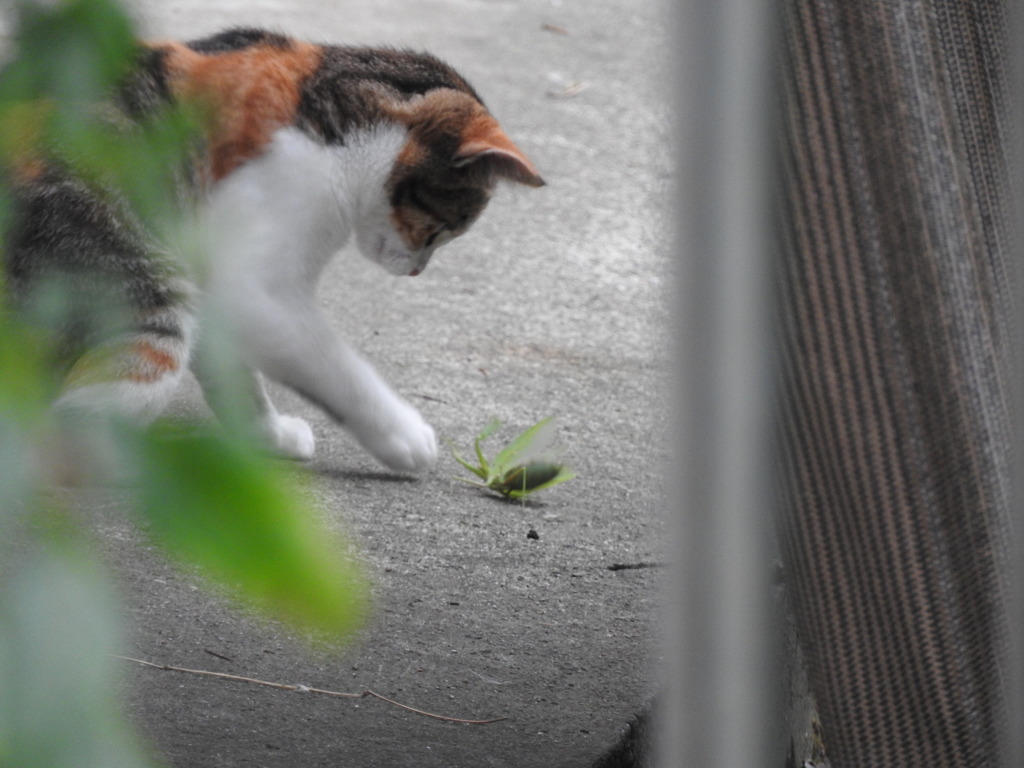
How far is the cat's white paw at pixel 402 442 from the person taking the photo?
1971 millimetres

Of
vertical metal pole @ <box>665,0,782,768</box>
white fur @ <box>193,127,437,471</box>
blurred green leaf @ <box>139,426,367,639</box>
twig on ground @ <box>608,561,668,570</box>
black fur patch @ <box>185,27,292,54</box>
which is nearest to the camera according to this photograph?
blurred green leaf @ <box>139,426,367,639</box>

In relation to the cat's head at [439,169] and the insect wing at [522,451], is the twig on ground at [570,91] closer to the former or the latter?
the cat's head at [439,169]

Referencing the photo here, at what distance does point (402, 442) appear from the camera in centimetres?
198

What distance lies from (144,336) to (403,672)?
0.70 meters

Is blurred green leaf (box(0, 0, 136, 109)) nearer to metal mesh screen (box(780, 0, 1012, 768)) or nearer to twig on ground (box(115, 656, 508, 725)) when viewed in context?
metal mesh screen (box(780, 0, 1012, 768))

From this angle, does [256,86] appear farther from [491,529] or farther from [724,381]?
[724,381]

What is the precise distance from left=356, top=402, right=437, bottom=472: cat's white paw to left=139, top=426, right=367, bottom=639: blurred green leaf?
166 centimetres

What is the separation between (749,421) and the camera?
64cm

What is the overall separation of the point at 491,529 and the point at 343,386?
0.36 metres

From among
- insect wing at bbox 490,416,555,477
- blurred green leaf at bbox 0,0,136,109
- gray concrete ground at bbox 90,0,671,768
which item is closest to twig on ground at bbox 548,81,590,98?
gray concrete ground at bbox 90,0,671,768

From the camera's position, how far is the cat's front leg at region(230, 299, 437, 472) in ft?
6.25

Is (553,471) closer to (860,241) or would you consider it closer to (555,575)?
(555,575)

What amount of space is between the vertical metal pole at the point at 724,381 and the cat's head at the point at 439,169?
4.76 ft

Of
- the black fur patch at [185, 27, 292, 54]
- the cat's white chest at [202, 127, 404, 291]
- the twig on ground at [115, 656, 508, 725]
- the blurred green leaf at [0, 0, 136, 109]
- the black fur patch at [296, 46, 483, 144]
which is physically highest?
the blurred green leaf at [0, 0, 136, 109]
